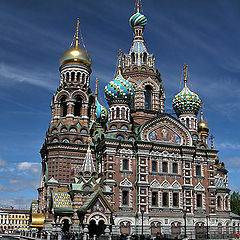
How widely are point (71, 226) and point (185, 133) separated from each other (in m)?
13.0

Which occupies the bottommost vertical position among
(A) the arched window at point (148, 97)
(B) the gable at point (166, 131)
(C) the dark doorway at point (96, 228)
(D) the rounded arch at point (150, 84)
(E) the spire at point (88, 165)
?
(C) the dark doorway at point (96, 228)

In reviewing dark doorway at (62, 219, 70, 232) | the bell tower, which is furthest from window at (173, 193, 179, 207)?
dark doorway at (62, 219, 70, 232)

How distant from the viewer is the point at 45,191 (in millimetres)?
30656

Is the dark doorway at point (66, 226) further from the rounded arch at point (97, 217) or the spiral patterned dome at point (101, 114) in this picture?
the spiral patterned dome at point (101, 114)

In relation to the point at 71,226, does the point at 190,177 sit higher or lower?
higher

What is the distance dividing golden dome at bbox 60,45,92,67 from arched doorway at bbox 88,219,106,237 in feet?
52.2

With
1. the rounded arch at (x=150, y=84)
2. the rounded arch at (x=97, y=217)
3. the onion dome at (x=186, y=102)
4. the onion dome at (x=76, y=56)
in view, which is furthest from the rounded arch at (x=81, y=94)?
the rounded arch at (x=97, y=217)

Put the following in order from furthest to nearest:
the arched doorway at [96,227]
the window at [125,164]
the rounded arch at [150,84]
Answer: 1. the rounded arch at [150,84]
2. the window at [125,164]
3. the arched doorway at [96,227]

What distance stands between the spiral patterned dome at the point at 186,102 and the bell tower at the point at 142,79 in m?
2.07

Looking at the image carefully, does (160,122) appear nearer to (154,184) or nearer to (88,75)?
(154,184)

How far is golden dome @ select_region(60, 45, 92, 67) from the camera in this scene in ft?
116

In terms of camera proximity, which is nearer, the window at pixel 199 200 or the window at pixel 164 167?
the window at pixel 164 167

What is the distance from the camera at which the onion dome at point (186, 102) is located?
117 ft

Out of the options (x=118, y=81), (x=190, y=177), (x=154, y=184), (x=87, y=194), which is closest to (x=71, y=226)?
(x=87, y=194)
